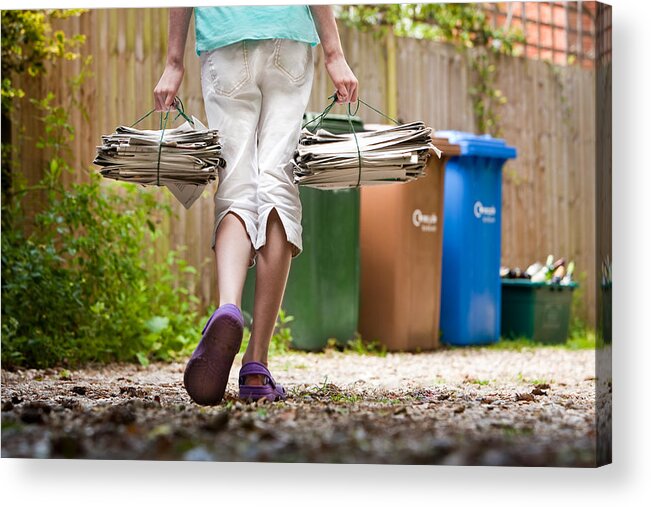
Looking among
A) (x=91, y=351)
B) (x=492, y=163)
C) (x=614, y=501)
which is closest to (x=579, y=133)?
(x=492, y=163)

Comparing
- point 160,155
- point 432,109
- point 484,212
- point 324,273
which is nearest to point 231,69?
point 160,155

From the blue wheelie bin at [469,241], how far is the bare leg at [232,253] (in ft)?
8.80

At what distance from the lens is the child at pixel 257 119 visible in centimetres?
280

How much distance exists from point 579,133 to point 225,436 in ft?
15.2

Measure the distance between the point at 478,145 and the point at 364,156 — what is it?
102 inches

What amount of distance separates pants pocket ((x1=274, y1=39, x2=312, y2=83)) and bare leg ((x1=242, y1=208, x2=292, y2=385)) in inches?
15.5

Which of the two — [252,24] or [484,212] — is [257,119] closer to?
[252,24]

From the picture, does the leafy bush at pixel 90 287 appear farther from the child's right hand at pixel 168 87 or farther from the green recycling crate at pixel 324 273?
the child's right hand at pixel 168 87

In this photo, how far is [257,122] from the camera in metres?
2.91

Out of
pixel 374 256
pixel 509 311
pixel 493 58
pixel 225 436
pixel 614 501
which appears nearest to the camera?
pixel 225 436

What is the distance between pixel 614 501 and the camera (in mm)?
2713

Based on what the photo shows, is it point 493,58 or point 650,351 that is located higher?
point 493,58

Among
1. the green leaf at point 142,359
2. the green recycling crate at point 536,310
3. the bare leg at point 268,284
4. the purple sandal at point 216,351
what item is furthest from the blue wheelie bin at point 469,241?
the purple sandal at point 216,351

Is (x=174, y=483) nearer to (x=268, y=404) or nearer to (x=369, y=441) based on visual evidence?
(x=268, y=404)
